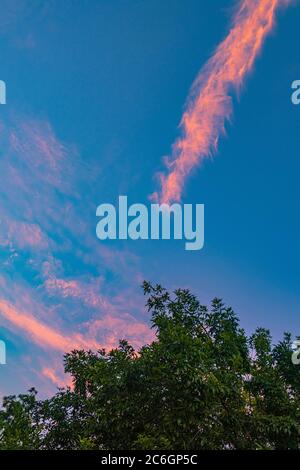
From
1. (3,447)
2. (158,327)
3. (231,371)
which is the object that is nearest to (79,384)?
(158,327)

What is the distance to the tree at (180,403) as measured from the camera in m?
12.9

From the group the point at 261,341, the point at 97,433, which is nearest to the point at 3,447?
the point at 97,433

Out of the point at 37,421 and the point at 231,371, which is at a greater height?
the point at 231,371

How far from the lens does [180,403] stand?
1308 cm

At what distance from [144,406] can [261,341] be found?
5546mm

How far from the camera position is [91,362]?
58.0 ft

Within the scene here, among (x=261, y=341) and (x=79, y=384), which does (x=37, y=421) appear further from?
(x=261, y=341)

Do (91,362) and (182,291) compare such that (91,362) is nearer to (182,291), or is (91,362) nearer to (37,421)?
(37,421)

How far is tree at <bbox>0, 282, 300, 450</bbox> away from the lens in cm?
1291

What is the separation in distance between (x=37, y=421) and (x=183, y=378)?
8.38m

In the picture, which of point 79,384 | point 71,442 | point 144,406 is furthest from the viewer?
point 79,384
